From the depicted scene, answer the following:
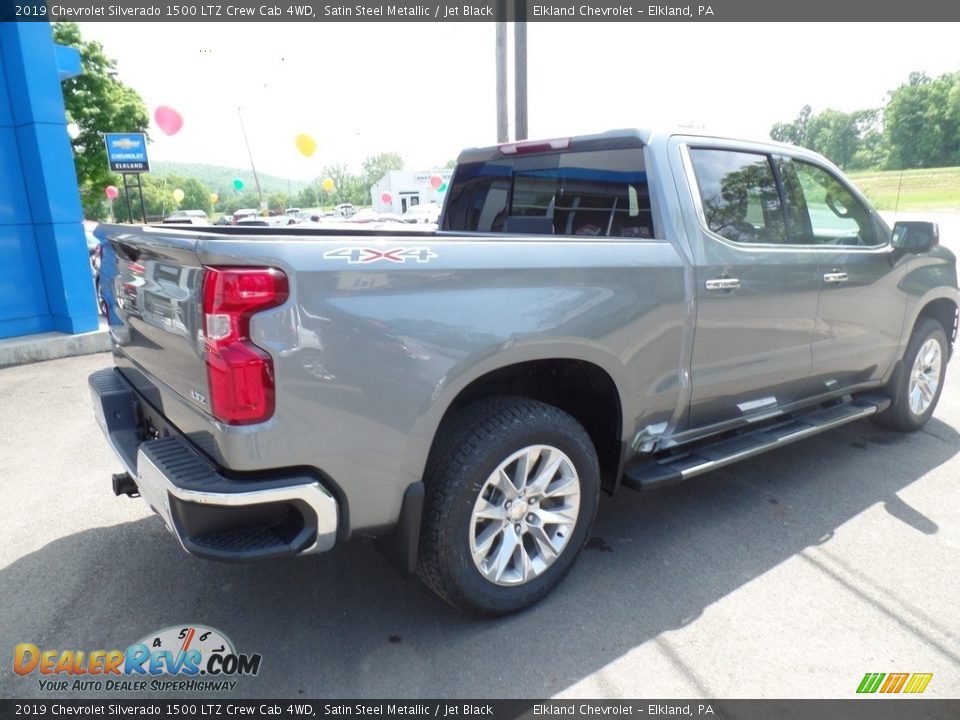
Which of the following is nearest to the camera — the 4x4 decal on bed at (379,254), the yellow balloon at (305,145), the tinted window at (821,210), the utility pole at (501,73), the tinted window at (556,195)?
the 4x4 decal on bed at (379,254)

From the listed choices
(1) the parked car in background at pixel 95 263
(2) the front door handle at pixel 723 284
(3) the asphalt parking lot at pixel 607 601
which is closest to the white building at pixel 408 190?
(1) the parked car in background at pixel 95 263

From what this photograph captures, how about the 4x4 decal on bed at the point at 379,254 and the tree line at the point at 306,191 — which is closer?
the 4x4 decal on bed at the point at 379,254

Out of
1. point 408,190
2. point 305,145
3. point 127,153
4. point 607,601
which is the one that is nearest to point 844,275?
point 607,601

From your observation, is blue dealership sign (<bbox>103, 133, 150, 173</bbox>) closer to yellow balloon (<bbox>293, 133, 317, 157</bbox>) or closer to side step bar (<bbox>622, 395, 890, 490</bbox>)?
side step bar (<bbox>622, 395, 890, 490</bbox>)

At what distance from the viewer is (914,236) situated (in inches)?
161

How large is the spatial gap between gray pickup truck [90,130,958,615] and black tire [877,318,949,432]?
0.54 m

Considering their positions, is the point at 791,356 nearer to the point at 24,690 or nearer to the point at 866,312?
the point at 866,312

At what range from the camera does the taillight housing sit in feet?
6.46

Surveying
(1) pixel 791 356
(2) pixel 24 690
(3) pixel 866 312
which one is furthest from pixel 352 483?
(3) pixel 866 312

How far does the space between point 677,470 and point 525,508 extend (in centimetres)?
84

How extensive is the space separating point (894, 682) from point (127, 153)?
12.9 meters

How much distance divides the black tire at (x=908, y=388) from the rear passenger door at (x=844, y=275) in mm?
307

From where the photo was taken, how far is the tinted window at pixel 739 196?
325 cm

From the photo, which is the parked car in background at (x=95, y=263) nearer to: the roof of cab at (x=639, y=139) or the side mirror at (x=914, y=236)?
the roof of cab at (x=639, y=139)
